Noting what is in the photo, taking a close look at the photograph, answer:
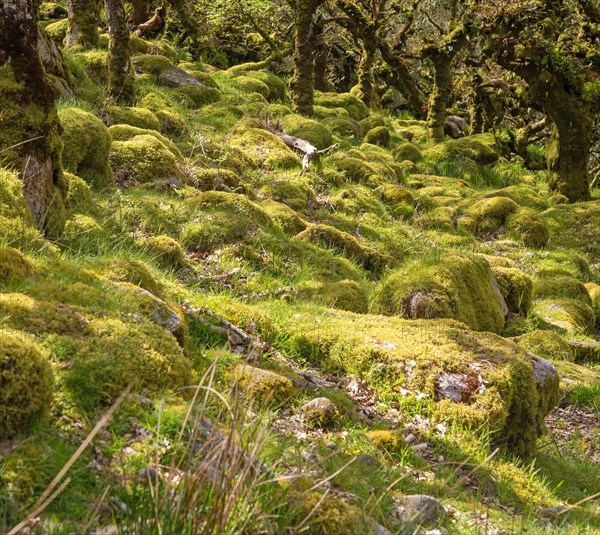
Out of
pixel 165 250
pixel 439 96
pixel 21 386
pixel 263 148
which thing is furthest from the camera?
pixel 439 96

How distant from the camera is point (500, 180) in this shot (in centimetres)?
1942

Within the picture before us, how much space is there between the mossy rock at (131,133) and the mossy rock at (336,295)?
4.02m

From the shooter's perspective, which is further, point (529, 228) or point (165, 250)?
point (529, 228)

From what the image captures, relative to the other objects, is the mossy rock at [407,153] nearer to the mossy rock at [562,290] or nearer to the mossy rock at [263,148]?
the mossy rock at [263,148]

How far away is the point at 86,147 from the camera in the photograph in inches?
330

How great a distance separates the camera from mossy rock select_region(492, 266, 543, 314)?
32.0 ft

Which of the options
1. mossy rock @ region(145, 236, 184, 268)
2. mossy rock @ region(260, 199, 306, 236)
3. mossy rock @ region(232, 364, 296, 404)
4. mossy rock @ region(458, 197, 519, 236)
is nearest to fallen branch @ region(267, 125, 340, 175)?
mossy rock @ region(260, 199, 306, 236)

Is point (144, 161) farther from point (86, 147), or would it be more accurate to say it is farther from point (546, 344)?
point (546, 344)

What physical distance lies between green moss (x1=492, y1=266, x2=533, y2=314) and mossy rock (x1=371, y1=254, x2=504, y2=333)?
0.81 m

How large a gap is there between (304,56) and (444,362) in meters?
13.9

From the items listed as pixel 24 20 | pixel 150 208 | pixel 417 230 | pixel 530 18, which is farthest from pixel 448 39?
pixel 24 20

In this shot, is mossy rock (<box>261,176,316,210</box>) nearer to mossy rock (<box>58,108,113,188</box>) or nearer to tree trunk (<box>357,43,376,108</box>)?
mossy rock (<box>58,108,113,188</box>)

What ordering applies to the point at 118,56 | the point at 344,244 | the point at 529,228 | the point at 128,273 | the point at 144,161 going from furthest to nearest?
1. the point at 529,228
2. the point at 118,56
3. the point at 344,244
4. the point at 144,161
5. the point at 128,273

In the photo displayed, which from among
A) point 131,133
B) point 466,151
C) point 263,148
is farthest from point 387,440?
point 466,151
